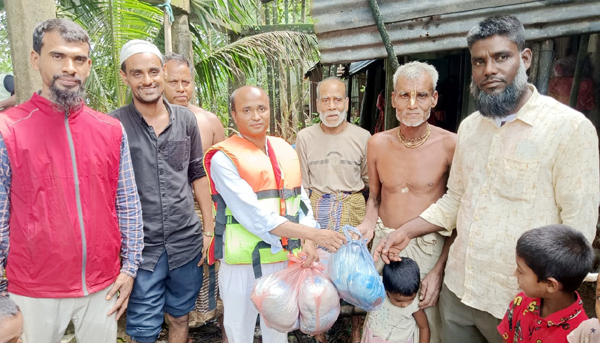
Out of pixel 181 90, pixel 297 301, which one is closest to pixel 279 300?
pixel 297 301

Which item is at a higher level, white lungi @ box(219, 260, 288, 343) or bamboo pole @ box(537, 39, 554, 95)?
bamboo pole @ box(537, 39, 554, 95)

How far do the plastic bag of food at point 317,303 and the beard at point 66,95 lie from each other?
163 cm

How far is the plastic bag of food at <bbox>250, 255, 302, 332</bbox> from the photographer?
7.41 ft

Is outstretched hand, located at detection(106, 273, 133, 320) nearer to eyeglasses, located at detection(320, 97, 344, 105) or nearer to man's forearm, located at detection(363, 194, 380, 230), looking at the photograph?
man's forearm, located at detection(363, 194, 380, 230)

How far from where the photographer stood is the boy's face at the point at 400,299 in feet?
8.70

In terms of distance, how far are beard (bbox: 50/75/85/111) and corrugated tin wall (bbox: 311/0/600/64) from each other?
1.94 m

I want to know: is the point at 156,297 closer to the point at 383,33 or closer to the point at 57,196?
the point at 57,196

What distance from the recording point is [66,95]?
84.1 inches

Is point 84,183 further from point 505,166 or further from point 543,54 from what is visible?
point 543,54

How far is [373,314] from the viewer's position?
2.80 m

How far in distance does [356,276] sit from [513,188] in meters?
0.95

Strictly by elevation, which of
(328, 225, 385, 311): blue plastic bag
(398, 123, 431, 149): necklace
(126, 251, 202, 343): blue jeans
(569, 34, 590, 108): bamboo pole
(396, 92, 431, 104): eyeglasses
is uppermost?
(569, 34, 590, 108): bamboo pole

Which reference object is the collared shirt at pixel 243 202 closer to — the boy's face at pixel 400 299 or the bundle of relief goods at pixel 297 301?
the bundle of relief goods at pixel 297 301

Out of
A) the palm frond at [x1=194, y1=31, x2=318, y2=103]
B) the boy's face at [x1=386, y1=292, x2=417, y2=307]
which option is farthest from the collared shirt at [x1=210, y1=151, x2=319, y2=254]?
the palm frond at [x1=194, y1=31, x2=318, y2=103]
